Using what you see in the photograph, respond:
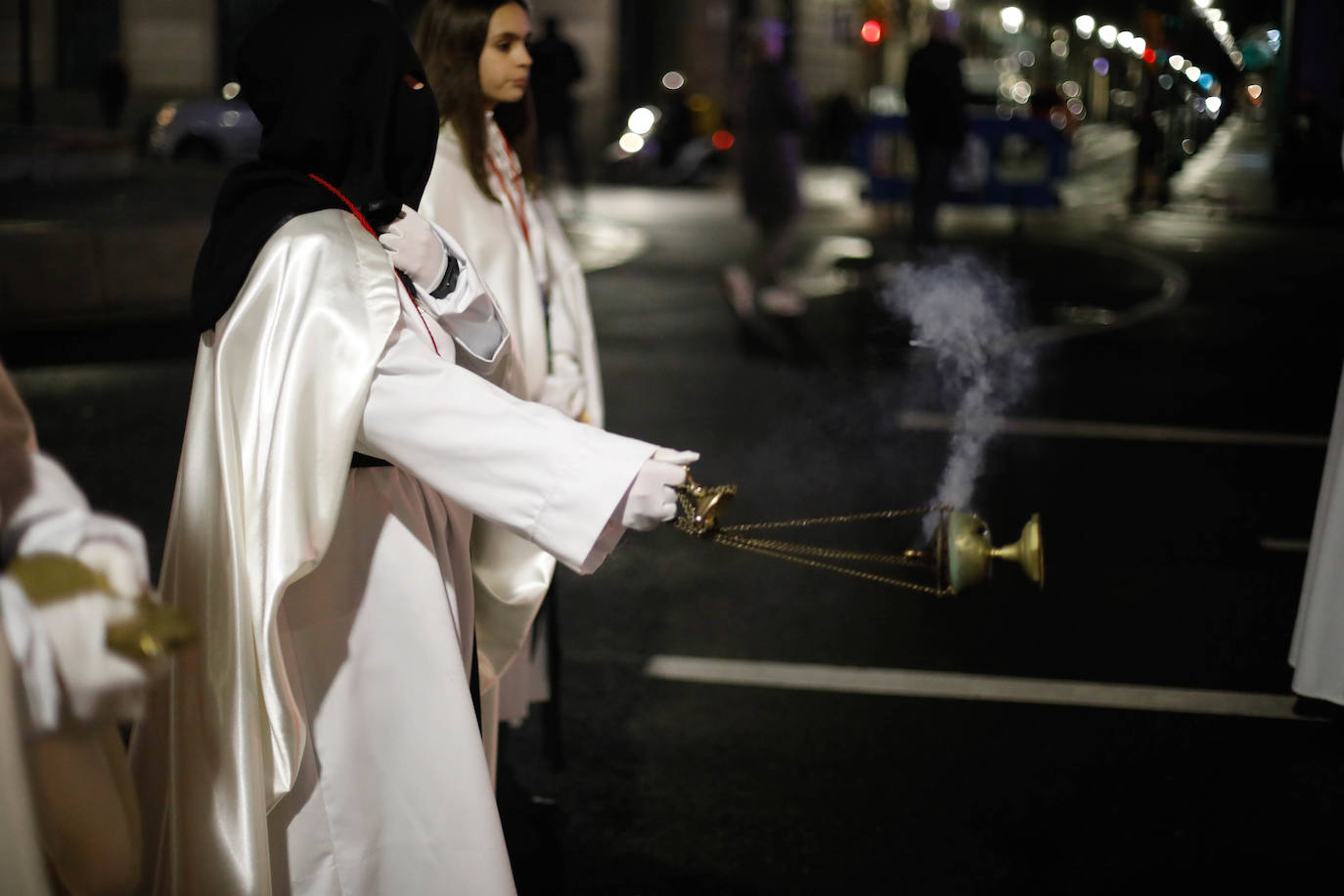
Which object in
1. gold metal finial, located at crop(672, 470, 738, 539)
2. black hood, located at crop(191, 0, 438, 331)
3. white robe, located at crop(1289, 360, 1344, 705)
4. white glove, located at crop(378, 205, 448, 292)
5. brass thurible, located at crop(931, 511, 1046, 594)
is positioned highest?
black hood, located at crop(191, 0, 438, 331)

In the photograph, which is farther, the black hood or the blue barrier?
the blue barrier

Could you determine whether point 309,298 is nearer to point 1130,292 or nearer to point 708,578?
point 708,578

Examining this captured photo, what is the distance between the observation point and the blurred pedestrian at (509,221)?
11.6ft

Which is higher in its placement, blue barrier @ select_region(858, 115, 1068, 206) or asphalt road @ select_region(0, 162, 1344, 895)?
blue barrier @ select_region(858, 115, 1068, 206)

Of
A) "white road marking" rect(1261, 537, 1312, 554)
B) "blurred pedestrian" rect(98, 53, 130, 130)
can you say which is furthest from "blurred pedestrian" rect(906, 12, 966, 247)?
"blurred pedestrian" rect(98, 53, 130, 130)

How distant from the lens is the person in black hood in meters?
2.18

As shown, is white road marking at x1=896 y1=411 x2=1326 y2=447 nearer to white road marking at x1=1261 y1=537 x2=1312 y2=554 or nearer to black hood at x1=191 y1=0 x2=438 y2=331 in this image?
white road marking at x1=1261 y1=537 x2=1312 y2=554

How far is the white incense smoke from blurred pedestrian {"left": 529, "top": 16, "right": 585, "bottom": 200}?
3.95m

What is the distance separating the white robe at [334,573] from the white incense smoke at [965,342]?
434cm

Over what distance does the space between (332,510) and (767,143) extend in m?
8.86

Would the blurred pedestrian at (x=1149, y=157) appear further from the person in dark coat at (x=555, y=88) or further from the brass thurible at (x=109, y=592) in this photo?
the brass thurible at (x=109, y=592)

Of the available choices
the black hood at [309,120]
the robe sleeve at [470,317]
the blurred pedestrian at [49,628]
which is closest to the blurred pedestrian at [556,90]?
the robe sleeve at [470,317]

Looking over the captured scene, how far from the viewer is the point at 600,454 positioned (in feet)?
7.08

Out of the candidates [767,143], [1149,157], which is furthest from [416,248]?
[1149,157]
